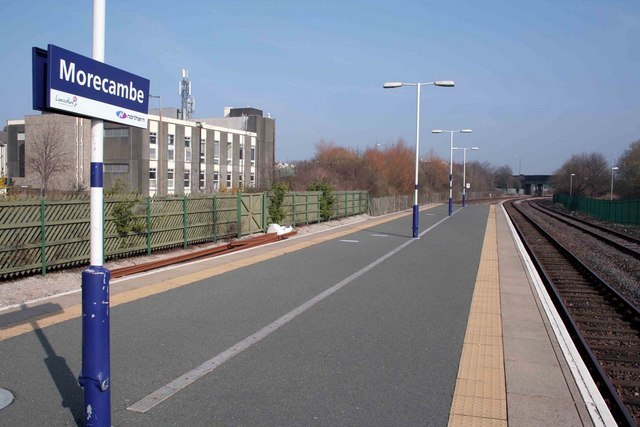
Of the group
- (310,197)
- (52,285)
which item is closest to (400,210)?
(310,197)

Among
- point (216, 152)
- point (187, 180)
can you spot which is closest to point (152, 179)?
point (187, 180)

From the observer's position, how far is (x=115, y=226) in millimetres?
13273

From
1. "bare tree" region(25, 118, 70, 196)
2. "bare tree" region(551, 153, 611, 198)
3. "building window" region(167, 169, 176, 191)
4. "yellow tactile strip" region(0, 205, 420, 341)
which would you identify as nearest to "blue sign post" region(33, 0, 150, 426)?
"yellow tactile strip" region(0, 205, 420, 341)

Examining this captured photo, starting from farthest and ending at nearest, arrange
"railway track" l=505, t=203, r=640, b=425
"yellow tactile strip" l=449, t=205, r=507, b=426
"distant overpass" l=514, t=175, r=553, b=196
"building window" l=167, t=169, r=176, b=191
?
"distant overpass" l=514, t=175, r=553, b=196 → "building window" l=167, t=169, r=176, b=191 → "railway track" l=505, t=203, r=640, b=425 → "yellow tactile strip" l=449, t=205, r=507, b=426

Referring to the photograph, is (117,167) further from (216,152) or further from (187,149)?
(216,152)

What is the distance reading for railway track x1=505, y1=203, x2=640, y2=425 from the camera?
5.89 metres

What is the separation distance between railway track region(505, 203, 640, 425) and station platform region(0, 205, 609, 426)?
1.23 feet

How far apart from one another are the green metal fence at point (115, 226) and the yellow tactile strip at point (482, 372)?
804cm

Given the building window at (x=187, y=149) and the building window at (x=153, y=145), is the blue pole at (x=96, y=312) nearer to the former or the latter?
the building window at (x=153, y=145)

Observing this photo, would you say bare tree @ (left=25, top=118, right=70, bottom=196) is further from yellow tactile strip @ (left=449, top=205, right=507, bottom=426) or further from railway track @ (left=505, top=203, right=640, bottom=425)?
yellow tactile strip @ (left=449, top=205, right=507, bottom=426)

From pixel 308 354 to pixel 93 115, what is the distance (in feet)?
11.9

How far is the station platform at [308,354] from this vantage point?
15.7ft

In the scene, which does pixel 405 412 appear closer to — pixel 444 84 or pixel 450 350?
pixel 450 350

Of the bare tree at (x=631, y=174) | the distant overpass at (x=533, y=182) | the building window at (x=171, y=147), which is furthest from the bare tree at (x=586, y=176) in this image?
the building window at (x=171, y=147)
